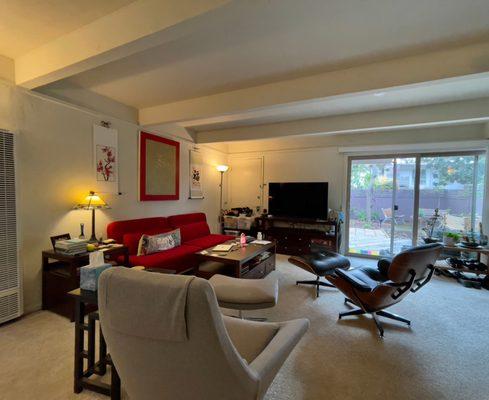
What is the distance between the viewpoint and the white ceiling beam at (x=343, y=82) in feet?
7.11

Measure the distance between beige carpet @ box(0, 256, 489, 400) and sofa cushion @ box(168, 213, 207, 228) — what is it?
2.13 metres

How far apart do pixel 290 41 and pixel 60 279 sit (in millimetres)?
3232

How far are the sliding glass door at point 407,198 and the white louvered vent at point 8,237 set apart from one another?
5.29m

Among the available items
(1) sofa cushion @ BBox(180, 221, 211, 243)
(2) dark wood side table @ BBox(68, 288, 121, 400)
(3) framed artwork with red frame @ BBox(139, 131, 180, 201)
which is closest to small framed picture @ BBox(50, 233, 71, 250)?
(3) framed artwork with red frame @ BBox(139, 131, 180, 201)

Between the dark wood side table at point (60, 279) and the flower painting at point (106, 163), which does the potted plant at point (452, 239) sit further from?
the flower painting at point (106, 163)

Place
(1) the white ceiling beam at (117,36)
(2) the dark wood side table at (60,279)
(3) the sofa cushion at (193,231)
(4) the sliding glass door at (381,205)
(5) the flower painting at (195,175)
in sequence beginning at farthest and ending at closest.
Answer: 1. (5) the flower painting at (195,175)
2. (4) the sliding glass door at (381,205)
3. (3) the sofa cushion at (193,231)
4. (2) the dark wood side table at (60,279)
5. (1) the white ceiling beam at (117,36)

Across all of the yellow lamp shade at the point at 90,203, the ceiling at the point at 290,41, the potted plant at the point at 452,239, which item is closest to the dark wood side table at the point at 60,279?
the yellow lamp shade at the point at 90,203

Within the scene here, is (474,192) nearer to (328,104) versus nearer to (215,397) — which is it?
(328,104)

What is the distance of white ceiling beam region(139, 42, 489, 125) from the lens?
2.17 m

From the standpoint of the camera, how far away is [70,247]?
8.42 ft

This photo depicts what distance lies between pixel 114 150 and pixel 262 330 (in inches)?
128

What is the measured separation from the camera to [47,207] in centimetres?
279

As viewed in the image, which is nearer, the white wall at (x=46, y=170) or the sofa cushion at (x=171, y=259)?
the white wall at (x=46, y=170)

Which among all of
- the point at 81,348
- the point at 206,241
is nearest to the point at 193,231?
the point at 206,241
